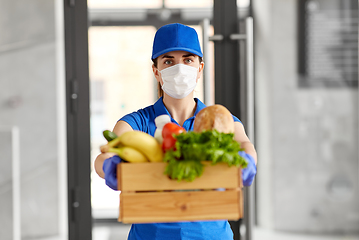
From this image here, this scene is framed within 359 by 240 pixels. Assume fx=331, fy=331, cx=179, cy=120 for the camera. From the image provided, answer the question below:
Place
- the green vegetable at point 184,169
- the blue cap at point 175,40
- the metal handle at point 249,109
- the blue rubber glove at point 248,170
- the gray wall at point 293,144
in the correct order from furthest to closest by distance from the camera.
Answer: the gray wall at point 293,144 → the metal handle at point 249,109 → the blue cap at point 175,40 → the blue rubber glove at point 248,170 → the green vegetable at point 184,169

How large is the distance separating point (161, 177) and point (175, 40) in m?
0.53

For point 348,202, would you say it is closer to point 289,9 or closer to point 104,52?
point 289,9

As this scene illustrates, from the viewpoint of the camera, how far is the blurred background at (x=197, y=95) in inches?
71.0

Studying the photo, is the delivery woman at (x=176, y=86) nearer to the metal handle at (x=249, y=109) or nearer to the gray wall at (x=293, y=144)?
the metal handle at (x=249, y=109)

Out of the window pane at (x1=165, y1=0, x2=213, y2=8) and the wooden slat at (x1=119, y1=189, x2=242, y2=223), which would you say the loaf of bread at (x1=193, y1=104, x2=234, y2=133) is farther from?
the window pane at (x1=165, y1=0, x2=213, y2=8)

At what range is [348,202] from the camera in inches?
80.3

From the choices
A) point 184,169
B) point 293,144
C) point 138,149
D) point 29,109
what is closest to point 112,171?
point 138,149

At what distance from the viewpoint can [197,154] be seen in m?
0.74

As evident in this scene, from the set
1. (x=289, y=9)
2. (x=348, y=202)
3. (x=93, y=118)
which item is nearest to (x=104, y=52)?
(x=93, y=118)

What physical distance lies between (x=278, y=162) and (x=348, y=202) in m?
0.52

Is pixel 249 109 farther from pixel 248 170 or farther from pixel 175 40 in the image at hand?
pixel 248 170

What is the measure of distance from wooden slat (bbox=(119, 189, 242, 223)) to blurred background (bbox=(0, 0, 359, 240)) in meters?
1.02

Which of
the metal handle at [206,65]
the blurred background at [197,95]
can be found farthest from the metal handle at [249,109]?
the metal handle at [206,65]

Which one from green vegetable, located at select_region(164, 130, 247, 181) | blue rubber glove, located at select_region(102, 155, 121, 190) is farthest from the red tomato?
blue rubber glove, located at select_region(102, 155, 121, 190)
